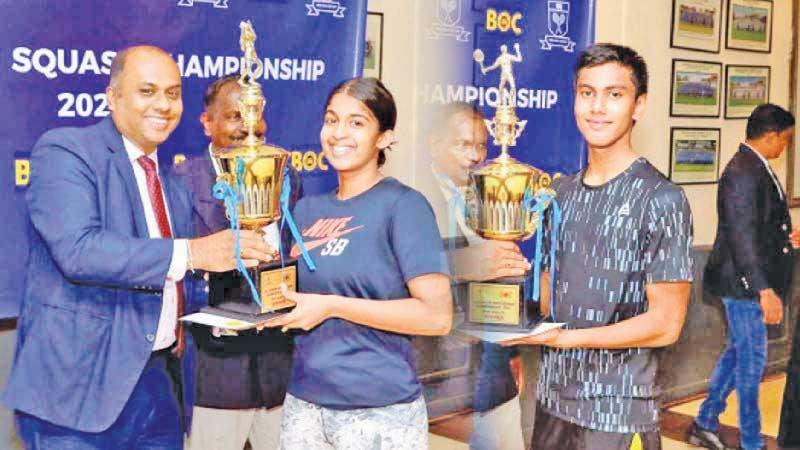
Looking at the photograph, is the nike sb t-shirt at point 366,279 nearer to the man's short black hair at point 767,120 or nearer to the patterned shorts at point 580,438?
the patterned shorts at point 580,438

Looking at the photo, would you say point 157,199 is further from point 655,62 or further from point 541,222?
point 655,62

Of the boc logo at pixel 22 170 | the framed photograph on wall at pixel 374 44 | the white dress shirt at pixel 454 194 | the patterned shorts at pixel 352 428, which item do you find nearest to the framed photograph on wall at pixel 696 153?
the white dress shirt at pixel 454 194

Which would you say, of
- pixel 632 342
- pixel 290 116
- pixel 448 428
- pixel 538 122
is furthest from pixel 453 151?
pixel 632 342

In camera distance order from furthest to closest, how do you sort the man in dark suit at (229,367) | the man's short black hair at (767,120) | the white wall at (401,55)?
the man's short black hair at (767,120) → the white wall at (401,55) → the man in dark suit at (229,367)

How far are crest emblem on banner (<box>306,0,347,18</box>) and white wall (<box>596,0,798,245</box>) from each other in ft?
2.57

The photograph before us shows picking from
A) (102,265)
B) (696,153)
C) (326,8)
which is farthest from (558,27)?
(102,265)

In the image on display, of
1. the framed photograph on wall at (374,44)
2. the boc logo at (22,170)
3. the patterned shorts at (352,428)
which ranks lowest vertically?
the patterned shorts at (352,428)

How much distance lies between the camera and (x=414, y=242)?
72.3 inches

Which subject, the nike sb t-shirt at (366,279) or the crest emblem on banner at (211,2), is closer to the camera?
the nike sb t-shirt at (366,279)

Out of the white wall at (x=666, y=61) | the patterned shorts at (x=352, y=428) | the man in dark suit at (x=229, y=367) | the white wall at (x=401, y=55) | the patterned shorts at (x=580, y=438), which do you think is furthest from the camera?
the white wall at (x=666, y=61)

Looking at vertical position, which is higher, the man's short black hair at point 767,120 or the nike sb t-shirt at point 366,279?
the man's short black hair at point 767,120

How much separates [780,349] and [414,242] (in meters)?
1.72

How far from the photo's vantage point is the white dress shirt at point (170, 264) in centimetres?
192

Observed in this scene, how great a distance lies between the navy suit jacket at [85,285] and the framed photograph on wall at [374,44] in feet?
3.08
